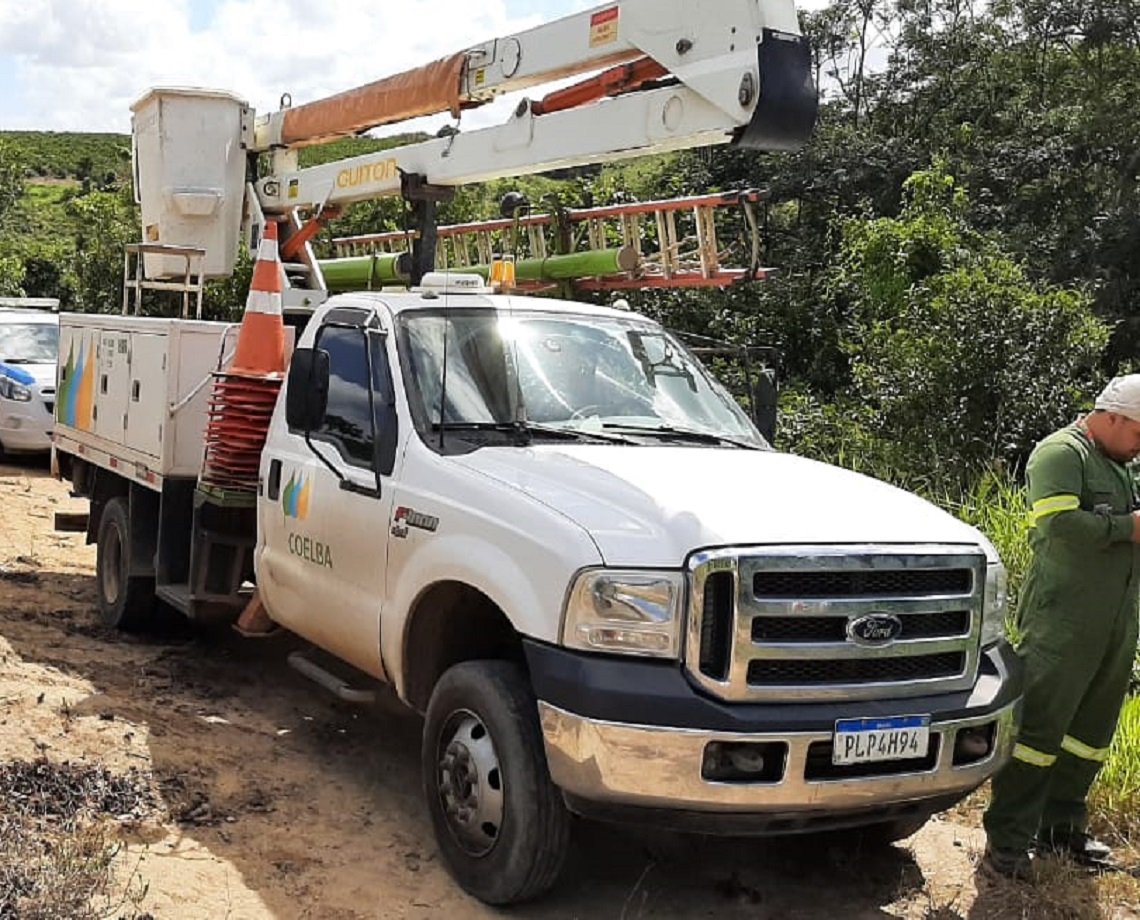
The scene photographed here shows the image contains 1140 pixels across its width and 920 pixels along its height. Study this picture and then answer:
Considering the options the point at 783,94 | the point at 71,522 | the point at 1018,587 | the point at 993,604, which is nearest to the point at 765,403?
the point at 783,94

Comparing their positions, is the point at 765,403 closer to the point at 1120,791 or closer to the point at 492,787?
the point at 1120,791

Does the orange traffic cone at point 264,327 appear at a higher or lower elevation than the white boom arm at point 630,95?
lower

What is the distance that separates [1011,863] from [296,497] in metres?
3.16

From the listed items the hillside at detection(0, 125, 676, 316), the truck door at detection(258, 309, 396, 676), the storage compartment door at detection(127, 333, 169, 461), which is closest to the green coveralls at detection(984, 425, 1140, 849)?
the truck door at detection(258, 309, 396, 676)

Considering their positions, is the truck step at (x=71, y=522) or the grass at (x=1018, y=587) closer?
the grass at (x=1018, y=587)

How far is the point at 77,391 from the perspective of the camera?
8.45 m

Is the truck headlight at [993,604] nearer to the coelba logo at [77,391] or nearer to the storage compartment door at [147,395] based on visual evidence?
the storage compartment door at [147,395]

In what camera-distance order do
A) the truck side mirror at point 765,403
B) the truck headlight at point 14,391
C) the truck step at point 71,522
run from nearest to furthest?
the truck side mirror at point 765,403 < the truck step at point 71,522 < the truck headlight at point 14,391

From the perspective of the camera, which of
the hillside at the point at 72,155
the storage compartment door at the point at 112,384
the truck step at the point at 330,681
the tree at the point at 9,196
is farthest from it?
the hillside at the point at 72,155

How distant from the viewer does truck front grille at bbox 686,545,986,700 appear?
12.6 feet

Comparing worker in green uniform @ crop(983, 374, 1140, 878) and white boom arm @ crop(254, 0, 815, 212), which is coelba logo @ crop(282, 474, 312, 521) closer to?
white boom arm @ crop(254, 0, 815, 212)

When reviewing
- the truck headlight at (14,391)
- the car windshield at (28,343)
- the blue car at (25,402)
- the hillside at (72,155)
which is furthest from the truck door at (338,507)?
the hillside at (72,155)

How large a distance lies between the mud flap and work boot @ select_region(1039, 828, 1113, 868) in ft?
9.04

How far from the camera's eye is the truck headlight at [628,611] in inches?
151
